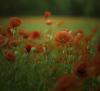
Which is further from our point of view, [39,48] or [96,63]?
[39,48]

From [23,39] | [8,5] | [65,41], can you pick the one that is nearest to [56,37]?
[65,41]

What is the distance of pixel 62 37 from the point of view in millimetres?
1906

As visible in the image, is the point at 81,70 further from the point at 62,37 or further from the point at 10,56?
the point at 10,56

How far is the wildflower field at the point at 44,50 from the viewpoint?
1861 millimetres

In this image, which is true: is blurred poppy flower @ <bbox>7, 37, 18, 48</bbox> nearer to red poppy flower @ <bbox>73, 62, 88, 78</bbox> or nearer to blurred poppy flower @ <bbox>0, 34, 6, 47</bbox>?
blurred poppy flower @ <bbox>0, 34, 6, 47</bbox>

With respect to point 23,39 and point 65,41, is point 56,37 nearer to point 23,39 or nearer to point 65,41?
point 65,41

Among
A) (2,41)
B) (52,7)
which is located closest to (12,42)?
(2,41)

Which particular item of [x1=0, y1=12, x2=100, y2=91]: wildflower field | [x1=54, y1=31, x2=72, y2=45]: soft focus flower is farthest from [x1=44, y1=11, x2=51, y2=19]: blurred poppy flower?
[x1=54, y1=31, x2=72, y2=45]: soft focus flower

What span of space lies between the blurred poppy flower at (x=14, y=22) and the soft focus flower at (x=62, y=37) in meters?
0.21

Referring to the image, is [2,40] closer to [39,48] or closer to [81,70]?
[39,48]

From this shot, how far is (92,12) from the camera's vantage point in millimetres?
1921

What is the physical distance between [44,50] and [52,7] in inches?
9.3

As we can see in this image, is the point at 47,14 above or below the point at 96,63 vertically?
above

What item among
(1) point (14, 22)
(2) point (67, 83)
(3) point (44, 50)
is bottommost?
(2) point (67, 83)
